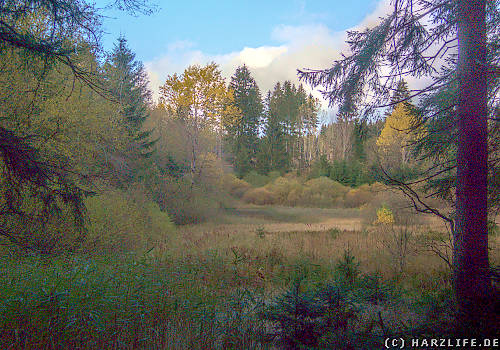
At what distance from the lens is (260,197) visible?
36406 millimetres

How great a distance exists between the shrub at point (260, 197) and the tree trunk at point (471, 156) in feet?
105

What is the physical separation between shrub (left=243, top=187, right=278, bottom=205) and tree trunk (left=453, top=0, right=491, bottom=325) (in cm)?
3195

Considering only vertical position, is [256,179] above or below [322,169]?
below

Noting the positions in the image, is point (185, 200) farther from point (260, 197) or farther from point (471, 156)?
point (471, 156)

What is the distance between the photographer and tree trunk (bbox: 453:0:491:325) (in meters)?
4.28

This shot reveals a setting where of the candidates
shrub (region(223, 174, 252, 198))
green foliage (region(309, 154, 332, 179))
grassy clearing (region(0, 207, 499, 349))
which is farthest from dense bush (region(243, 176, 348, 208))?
grassy clearing (region(0, 207, 499, 349))

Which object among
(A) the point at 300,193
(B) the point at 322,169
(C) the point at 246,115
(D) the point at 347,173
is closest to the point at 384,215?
(A) the point at 300,193

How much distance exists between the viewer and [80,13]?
15.2 feet

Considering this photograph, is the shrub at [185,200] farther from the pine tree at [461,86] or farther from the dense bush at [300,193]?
the pine tree at [461,86]

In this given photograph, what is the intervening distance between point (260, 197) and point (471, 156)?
32203 millimetres

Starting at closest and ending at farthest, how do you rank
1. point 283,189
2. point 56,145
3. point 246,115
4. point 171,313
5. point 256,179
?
point 171,313 < point 56,145 < point 283,189 < point 256,179 < point 246,115

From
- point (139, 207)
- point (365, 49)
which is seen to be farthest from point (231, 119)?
point (365, 49)

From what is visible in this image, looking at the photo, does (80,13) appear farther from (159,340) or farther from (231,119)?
(231,119)

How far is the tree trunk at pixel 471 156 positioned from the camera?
4.28 meters
